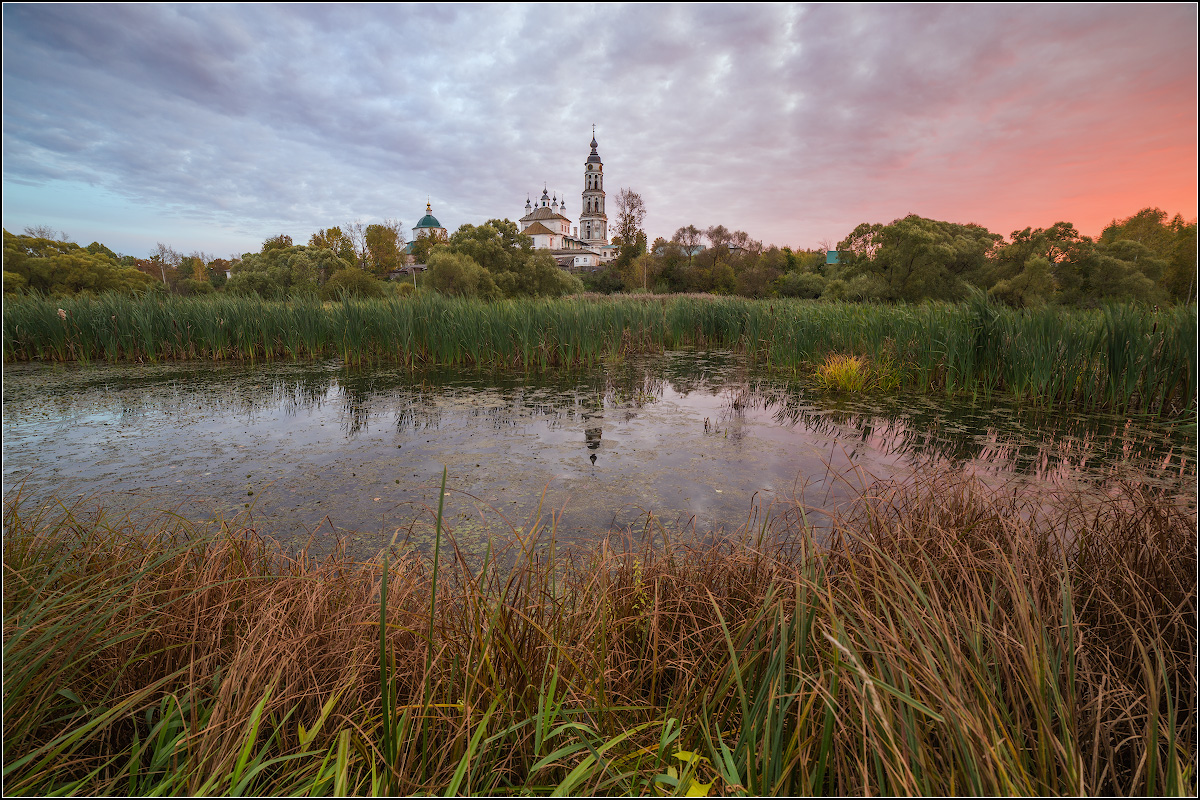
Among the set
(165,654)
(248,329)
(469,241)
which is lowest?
(165,654)

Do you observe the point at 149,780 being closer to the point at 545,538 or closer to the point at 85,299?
the point at 545,538

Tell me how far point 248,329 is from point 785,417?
Result: 942 centimetres

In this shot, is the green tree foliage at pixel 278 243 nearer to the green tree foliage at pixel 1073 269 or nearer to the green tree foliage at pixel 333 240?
the green tree foliage at pixel 333 240

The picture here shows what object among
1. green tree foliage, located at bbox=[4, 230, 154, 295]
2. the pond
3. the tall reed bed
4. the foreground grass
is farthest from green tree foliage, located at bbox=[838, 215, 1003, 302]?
green tree foliage, located at bbox=[4, 230, 154, 295]

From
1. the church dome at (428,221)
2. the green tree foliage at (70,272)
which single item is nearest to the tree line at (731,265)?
the green tree foliage at (70,272)

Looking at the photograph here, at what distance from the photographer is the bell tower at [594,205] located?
77438 millimetres

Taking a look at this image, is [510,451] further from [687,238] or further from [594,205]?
[594,205]

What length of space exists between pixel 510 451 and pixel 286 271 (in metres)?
31.7

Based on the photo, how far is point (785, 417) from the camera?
5516 millimetres

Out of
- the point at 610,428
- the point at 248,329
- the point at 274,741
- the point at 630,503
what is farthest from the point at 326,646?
the point at 248,329

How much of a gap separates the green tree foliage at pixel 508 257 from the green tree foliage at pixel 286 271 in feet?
29.8

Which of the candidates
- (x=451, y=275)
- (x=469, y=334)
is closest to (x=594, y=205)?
(x=451, y=275)

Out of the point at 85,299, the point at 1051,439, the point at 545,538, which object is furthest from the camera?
the point at 85,299

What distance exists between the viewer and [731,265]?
36.3 m
